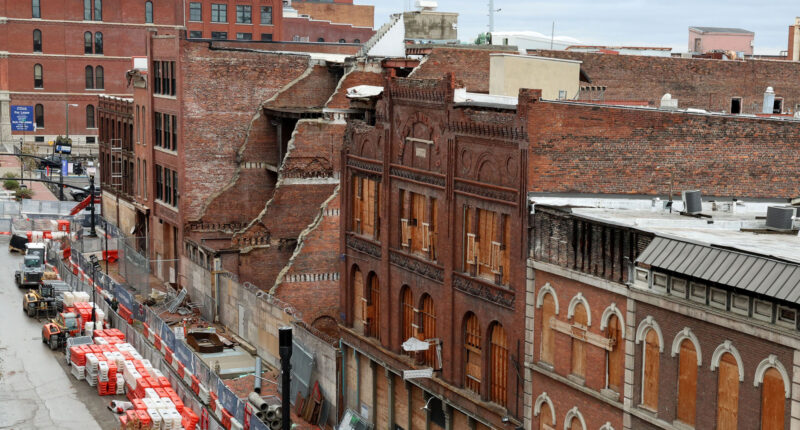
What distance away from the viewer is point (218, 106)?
6119cm

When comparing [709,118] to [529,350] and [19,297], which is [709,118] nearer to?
[529,350]

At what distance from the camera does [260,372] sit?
1774 inches

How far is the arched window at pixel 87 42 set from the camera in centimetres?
12631

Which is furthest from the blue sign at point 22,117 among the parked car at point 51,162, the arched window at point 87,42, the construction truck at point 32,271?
the construction truck at point 32,271

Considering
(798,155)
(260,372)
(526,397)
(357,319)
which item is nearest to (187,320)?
(260,372)

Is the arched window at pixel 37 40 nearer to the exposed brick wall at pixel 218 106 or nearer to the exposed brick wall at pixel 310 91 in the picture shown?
the exposed brick wall at pixel 218 106

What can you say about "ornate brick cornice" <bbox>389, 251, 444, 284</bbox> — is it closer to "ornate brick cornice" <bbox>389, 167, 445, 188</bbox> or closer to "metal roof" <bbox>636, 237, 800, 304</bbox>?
"ornate brick cornice" <bbox>389, 167, 445, 188</bbox>

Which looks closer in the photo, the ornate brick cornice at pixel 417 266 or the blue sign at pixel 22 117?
the ornate brick cornice at pixel 417 266

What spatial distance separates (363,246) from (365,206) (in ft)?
4.77

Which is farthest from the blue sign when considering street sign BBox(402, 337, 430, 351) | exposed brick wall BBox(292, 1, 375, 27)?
street sign BBox(402, 337, 430, 351)

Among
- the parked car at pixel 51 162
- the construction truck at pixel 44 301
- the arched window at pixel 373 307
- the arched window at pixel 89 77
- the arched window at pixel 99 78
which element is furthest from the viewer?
the arched window at pixel 99 78

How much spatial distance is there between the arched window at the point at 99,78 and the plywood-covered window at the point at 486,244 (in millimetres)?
101668

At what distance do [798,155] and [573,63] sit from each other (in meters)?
13.0

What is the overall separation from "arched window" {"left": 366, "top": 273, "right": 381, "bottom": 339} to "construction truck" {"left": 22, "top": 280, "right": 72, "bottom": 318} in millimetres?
25532
